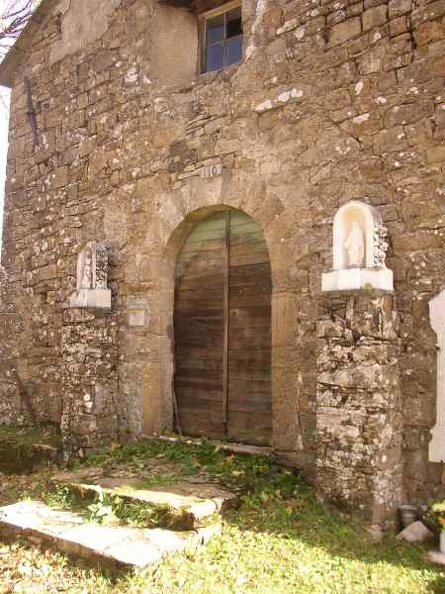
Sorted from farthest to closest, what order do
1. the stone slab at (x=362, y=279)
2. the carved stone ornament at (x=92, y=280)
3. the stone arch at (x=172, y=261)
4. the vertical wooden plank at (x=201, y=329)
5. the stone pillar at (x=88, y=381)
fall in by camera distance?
the carved stone ornament at (x=92, y=280)
the stone pillar at (x=88, y=381)
the stone arch at (x=172, y=261)
the vertical wooden plank at (x=201, y=329)
the stone slab at (x=362, y=279)

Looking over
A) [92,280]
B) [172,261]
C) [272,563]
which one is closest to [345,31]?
[172,261]

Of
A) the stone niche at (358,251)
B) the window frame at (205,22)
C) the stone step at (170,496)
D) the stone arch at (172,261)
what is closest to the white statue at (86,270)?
the stone arch at (172,261)

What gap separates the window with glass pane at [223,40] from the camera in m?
5.57

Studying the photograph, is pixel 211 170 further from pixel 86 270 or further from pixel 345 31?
pixel 86 270

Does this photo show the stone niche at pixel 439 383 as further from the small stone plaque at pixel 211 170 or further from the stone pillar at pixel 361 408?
the small stone plaque at pixel 211 170

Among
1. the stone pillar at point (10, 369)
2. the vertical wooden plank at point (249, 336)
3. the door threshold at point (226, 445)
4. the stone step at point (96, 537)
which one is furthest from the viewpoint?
the stone pillar at point (10, 369)

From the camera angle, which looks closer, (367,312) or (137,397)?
(367,312)

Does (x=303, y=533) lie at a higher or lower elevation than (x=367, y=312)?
lower

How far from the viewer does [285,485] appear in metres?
4.38

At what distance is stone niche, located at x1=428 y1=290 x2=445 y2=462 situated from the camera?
384 cm

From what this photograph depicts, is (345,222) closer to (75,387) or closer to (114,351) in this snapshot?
(114,351)

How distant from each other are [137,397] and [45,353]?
175 centimetres

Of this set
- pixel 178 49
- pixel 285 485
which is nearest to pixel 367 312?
pixel 285 485

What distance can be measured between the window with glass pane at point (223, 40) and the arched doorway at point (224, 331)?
5.24 ft
